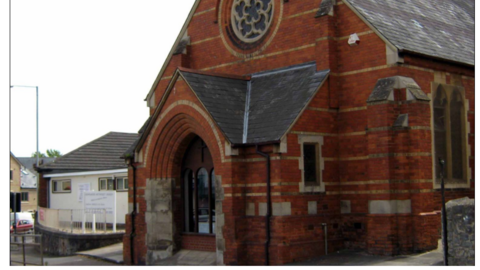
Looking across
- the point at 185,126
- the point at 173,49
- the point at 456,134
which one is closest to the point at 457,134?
the point at 456,134

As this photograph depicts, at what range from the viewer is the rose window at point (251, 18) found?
74.0 feet

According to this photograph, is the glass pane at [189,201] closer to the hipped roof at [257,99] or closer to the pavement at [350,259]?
the pavement at [350,259]

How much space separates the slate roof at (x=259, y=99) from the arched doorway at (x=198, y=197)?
1.76 m

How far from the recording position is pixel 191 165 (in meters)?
21.9

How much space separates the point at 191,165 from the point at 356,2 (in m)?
7.07

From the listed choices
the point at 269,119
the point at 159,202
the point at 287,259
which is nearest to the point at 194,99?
the point at 269,119

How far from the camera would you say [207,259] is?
20531 millimetres

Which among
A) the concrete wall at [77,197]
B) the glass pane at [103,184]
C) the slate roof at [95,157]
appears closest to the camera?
the concrete wall at [77,197]

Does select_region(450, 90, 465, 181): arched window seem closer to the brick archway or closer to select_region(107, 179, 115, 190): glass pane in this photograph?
the brick archway

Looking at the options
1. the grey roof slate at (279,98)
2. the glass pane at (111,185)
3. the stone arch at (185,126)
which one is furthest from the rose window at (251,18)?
the glass pane at (111,185)

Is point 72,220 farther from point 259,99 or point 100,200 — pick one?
point 259,99

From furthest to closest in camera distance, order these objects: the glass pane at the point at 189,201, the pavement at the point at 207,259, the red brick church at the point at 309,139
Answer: the glass pane at the point at 189,201 < the red brick church at the point at 309,139 < the pavement at the point at 207,259

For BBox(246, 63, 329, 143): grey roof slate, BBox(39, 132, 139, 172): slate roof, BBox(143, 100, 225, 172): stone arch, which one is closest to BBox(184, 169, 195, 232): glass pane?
BBox(143, 100, 225, 172): stone arch

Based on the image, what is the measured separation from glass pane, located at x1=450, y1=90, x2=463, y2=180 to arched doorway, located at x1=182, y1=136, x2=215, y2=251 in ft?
24.2
